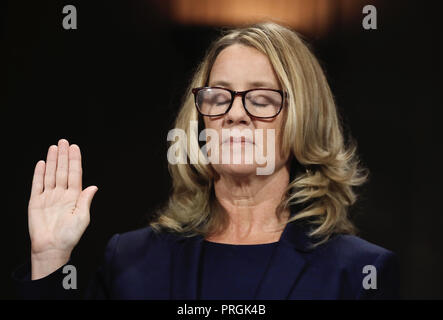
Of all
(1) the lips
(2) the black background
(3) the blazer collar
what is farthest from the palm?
(1) the lips

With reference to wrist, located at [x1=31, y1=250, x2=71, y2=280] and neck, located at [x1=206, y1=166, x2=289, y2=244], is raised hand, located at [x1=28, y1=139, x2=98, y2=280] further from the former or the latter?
neck, located at [x1=206, y1=166, x2=289, y2=244]

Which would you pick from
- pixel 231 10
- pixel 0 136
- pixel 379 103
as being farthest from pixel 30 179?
pixel 379 103

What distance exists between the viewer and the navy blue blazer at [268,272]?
1248mm

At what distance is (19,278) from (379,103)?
1118mm

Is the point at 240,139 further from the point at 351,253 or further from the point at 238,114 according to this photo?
the point at 351,253

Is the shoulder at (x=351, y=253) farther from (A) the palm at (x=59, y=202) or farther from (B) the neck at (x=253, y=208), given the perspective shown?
(A) the palm at (x=59, y=202)

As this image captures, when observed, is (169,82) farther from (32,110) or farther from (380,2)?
(380,2)

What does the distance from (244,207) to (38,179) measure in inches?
20.6

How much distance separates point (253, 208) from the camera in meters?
1.39

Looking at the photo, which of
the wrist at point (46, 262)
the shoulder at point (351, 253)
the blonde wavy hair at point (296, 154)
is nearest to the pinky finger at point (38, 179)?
the wrist at point (46, 262)

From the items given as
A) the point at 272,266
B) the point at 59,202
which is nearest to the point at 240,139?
the point at 272,266

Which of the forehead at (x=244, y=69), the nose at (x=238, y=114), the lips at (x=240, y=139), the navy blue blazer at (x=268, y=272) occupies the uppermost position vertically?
the forehead at (x=244, y=69)

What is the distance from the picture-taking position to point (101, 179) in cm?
144

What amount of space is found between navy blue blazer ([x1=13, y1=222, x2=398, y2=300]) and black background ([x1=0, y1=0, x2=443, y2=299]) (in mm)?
117
